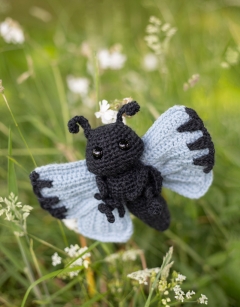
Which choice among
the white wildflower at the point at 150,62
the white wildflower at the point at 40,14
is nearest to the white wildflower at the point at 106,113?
the white wildflower at the point at 40,14

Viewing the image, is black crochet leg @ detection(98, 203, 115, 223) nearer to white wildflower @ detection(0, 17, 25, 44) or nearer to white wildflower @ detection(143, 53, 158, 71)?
white wildflower @ detection(0, 17, 25, 44)

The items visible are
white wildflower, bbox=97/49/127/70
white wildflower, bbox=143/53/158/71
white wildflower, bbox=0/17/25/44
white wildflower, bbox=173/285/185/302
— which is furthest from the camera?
white wildflower, bbox=143/53/158/71

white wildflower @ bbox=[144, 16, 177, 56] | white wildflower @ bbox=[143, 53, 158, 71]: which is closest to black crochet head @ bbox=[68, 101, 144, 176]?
white wildflower @ bbox=[144, 16, 177, 56]

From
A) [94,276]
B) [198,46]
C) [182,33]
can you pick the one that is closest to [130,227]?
[94,276]

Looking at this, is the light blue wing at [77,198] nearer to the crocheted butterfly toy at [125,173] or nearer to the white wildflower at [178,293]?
the crocheted butterfly toy at [125,173]

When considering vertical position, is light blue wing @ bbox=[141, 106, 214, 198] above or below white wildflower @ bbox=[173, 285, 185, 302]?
above

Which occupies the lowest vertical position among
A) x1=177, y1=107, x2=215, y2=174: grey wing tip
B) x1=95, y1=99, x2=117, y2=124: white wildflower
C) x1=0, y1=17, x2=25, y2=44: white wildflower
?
x1=177, y1=107, x2=215, y2=174: grey wing tip

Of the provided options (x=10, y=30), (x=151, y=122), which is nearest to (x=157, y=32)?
(x=151, y=122)

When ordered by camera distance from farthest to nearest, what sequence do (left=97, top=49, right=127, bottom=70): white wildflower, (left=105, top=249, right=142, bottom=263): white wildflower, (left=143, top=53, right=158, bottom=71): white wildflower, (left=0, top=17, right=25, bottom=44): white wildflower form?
(left=143, top=53, right=158, bottom=71): white wildflower → (left=97, top=49, right=127, bottom=70): white wildflower → (left=0, top=17, right=25, bottom=44): white wildflower → (left=105, top=249, right=142, bottom=263): white wildflower
